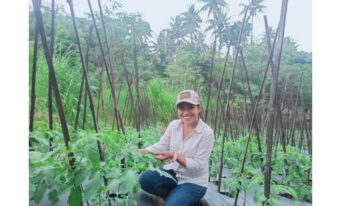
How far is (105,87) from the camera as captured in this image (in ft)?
11.3

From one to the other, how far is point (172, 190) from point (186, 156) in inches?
7.8

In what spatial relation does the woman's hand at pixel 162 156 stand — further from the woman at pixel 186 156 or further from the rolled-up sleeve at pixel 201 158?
the rolled-up sleeve at pixel 201 158

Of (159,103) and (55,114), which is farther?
(159,103)

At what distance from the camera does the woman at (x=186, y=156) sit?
1032 mm

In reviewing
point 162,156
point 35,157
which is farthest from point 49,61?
point 162,156

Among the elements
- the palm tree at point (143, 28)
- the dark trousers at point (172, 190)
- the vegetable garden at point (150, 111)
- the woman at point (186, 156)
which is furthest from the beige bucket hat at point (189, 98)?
the palm tree at point (143, 28)

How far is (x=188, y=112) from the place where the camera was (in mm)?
1108

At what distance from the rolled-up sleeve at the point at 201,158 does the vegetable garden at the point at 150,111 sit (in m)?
0.21

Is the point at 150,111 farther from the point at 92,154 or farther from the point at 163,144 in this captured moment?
the point at 92,154

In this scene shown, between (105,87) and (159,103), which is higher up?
(105,87)

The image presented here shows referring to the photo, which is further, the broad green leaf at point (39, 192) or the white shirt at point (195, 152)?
the white shirt at point (195, 152)
